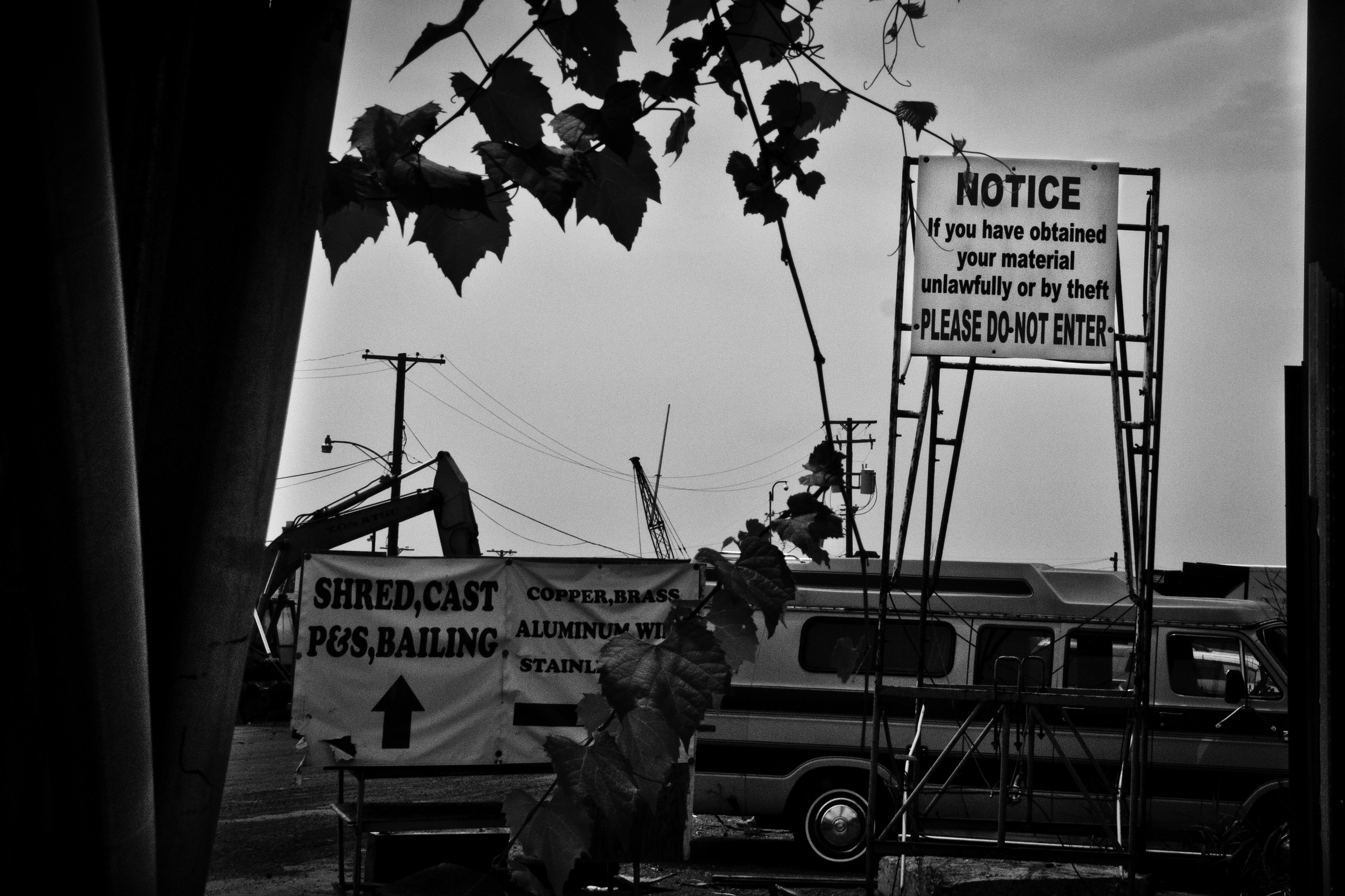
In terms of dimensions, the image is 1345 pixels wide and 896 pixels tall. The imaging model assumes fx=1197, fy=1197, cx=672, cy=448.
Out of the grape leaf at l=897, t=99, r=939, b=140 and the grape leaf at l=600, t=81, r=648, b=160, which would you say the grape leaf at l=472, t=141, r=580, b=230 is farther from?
the grape leaf at l=897, t=99, r=939, b=140

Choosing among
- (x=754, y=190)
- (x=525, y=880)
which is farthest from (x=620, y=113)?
(x=525, y=880)

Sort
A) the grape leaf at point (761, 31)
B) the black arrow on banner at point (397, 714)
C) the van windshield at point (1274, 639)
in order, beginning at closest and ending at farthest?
the grape leaf at point (761, 31)
the black arrow on banner at point (397, 714)
the van windshield at point (1274, 639)

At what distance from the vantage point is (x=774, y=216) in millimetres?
2221

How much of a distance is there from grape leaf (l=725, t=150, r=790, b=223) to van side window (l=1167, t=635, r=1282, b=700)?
8326mm

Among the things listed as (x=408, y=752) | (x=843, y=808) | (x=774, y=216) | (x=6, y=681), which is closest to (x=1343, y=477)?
(x=774, y=216)

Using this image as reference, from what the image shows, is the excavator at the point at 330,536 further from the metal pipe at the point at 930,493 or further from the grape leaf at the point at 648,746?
the grape leaf at the point at 648,746

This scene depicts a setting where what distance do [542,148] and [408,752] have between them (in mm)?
6538

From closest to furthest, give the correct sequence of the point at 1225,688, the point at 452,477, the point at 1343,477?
the point at 1343,477, the point at 1225,688, the point at 452,477

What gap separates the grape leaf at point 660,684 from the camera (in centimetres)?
170

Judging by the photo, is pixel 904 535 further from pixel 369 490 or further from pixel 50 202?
pixel 369 490

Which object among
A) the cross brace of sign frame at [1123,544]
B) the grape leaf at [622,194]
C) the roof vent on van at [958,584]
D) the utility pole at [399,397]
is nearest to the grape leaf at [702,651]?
the grape leaf at [622,194]

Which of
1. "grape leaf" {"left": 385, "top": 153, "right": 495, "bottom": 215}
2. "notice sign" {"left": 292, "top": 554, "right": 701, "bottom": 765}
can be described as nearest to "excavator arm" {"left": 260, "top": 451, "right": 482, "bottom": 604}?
"notice sign" {"left": 292, "top": 554, "right": 701, "bottom": 765}

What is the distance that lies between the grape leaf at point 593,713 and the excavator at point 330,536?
32.9 ft

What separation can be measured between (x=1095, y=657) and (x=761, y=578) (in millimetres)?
8381
